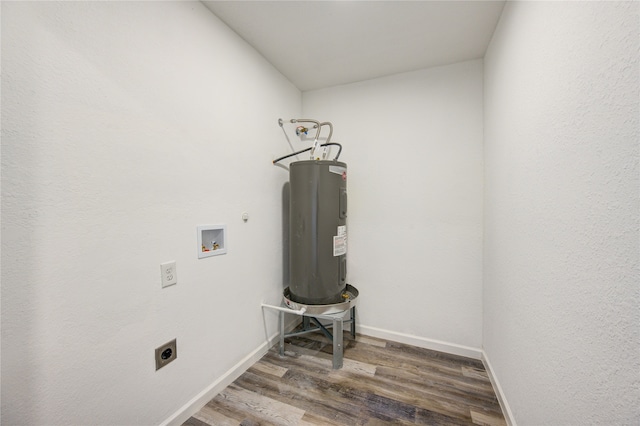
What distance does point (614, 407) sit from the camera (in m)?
0.59

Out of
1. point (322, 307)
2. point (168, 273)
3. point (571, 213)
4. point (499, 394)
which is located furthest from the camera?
point (322, 307)

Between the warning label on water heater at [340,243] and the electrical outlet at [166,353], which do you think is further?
the warning label on water heater at [340,243]

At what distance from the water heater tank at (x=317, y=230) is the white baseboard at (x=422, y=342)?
66 cm

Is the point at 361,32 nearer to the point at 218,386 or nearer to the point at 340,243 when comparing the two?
the point at 340,243

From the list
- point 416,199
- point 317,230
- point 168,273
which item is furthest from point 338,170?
point 168,273

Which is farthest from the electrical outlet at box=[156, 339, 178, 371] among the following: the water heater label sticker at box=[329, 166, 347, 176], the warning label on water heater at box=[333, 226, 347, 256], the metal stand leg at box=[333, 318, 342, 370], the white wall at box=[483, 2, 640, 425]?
the white wall at box=[483, 2, 640, 425]

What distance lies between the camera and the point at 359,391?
154cm

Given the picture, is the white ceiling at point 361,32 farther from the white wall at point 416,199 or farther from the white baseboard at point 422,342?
the white baseboard at point 422,342

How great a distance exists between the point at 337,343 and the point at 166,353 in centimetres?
109

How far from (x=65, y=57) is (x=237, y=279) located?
1358 mm

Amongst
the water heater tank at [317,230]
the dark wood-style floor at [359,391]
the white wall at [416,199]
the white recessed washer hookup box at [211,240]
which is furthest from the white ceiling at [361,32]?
the dark wood-style floor at [359,391]

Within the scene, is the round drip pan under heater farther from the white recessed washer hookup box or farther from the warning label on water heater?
the white recessed washer hookup box

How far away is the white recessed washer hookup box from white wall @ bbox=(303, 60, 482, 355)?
3.86 feet

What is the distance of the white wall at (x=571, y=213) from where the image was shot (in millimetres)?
564
